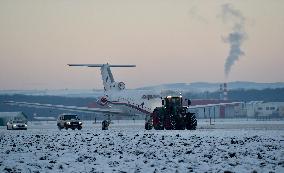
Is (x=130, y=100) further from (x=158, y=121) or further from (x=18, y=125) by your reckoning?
(x=18, y=125)

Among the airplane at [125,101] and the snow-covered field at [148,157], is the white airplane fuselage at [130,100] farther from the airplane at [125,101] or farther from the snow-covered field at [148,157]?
the snow-covered field at [148,157]

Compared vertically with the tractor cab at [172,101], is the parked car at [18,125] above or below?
below

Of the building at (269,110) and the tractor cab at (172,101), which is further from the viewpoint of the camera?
the building at (269,110)

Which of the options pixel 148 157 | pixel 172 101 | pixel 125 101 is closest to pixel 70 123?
pixel 125 101

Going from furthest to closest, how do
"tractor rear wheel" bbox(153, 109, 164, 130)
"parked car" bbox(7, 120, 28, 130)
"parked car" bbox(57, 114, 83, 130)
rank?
"parked car" bbox(7, 120, 28, 130) → "parked car" bbox(57, 114, 83, 130) → "tractor rear wheel" bbox(153, 109, 164, 130)

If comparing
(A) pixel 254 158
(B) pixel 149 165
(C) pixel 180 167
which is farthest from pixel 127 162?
(A) pixel 254 158

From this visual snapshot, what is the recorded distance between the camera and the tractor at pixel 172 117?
4956 cm

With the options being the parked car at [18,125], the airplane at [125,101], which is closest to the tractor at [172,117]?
the airplane at [125,101]

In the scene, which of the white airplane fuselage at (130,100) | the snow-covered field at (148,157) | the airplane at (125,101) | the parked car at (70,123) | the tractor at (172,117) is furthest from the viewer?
the parked car at (70,123)

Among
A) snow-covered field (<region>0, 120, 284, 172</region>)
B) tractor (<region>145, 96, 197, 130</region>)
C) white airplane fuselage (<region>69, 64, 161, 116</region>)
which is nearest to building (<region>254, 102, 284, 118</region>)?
white airplane fuselage (<region>69, 64, 161, 116</region>)

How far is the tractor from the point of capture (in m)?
49.6

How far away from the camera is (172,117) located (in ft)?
164

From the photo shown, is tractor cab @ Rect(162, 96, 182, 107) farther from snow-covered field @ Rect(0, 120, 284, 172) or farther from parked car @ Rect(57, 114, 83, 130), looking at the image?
snow-covered field @ Rect(0, 120, 284, 172)

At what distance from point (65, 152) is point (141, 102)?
32.5 m
